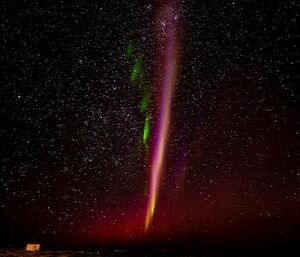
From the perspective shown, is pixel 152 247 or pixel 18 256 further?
pixel 152 247

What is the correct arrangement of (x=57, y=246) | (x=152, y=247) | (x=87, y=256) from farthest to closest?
(x=152, y=247) → (x=57, y=246) → (x=87, y=256)

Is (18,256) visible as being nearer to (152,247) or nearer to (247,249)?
(152,247)

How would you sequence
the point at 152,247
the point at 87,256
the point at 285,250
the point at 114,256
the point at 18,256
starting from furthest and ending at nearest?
the point at 285,250
the point at 152,247
the point at 114,256
the point at 87,256
the point at 18,256

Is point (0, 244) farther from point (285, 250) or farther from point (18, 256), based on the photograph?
point (285, 250)

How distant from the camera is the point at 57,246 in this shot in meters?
28.2

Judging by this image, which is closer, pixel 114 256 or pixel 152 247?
pixel 114 256

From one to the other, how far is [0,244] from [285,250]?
35.1m

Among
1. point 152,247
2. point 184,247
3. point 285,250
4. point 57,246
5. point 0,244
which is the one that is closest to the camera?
point 0,244

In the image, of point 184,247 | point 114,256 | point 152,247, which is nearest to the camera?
point 114,256

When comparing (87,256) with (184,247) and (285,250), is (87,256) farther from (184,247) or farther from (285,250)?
(285,250)

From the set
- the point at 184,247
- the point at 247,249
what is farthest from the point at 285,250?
the point at 184,247

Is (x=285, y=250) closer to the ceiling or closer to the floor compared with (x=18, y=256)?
closer to the ceiling

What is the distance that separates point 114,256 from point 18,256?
22.5 ft

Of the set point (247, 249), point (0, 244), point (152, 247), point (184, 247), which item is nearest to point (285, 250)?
point (247, 249)
